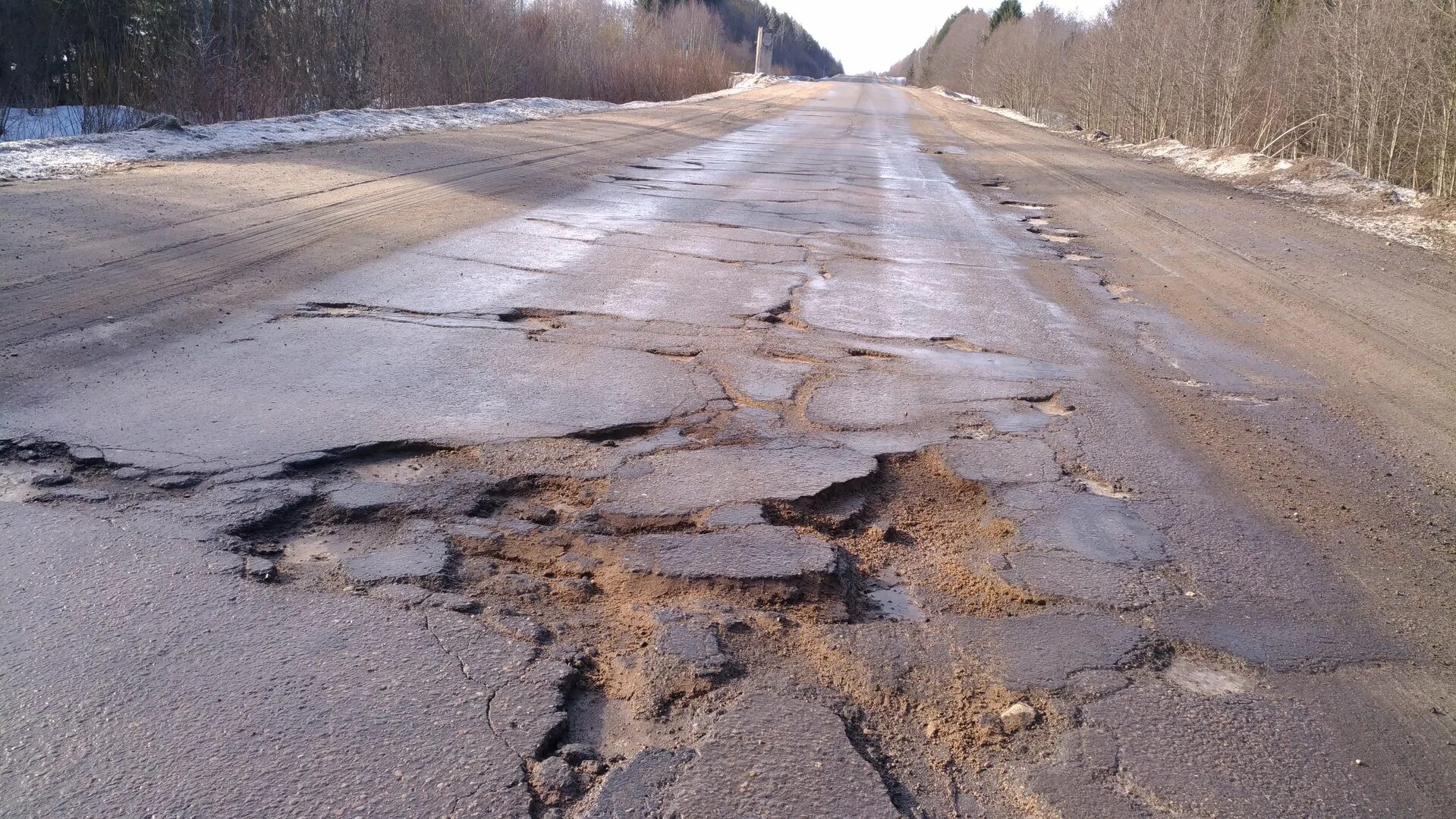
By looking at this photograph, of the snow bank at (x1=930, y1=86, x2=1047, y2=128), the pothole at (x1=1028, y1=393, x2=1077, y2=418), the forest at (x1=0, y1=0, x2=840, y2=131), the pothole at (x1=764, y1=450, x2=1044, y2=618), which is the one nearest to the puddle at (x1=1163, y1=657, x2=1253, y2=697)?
the pothole at (x1=764, y1=450, x2=1044, y2=618)

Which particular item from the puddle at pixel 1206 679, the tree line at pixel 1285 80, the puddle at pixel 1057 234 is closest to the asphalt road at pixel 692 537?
the puddle at pixel 1206 679

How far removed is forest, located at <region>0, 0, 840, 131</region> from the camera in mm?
14492

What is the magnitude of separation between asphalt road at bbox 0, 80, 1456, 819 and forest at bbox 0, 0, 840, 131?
9.29 m

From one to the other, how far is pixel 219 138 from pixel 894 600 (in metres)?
11.1

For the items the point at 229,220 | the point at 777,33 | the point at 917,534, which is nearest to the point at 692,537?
the point at 917,534

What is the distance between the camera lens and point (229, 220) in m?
A: 7.45

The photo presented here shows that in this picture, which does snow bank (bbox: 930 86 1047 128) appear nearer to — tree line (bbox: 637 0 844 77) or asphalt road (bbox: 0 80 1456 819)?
tree line (bbox: 637 0 844 77)

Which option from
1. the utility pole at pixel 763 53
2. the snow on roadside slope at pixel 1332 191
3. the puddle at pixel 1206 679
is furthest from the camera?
the utility pole at pixel 763 53

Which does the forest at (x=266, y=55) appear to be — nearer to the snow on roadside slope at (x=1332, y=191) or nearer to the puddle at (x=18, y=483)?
the puddle at (x=18, y=483)

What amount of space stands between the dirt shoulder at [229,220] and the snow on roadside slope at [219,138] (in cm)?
39

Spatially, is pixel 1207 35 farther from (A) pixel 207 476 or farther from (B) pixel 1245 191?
(A) pixel 207 476

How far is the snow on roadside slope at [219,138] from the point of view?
29.4 feet

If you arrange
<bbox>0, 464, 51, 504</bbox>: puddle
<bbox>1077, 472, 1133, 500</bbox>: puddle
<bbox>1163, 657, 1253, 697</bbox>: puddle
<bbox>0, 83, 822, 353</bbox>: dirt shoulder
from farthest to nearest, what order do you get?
<bbox>0, 83, 822, 353</bbox>: dirt shoulder < <bbox>1077, 472, 1133, 500</bbox>: puddle < <bbox>0, 464, 51, 504</bbox>: puddle < <bbox>1163, 657, 1253, 697</bbox>: puddle

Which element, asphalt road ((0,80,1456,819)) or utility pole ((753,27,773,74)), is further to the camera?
utility pole ((753,27,773,74))
